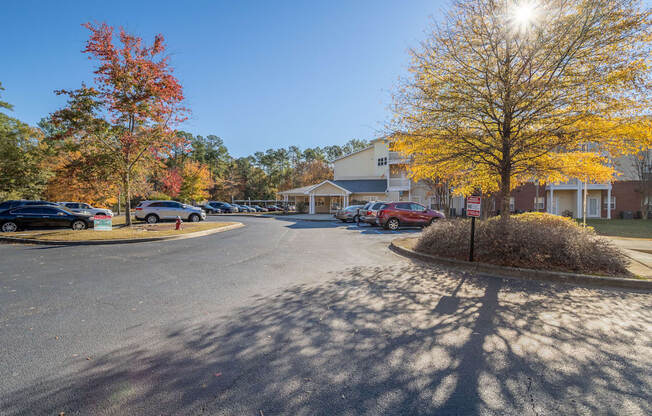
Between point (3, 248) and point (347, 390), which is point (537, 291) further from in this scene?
point (3, 248)

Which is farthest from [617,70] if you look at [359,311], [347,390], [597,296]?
[347,390]

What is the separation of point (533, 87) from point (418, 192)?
1023 inches

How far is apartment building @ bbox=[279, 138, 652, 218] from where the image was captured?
27406 mm

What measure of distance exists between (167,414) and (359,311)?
2838mm

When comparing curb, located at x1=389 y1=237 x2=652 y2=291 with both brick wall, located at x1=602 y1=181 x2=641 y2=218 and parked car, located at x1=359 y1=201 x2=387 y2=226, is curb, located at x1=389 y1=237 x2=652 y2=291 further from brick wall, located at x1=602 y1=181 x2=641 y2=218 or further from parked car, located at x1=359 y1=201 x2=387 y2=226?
brick wall, located at x1=602 y1=181 x2=641 y2=218

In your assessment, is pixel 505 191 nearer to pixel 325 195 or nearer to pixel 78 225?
pixel 78 225

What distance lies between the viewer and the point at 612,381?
284 cm

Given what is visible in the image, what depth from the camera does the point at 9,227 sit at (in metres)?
15.0

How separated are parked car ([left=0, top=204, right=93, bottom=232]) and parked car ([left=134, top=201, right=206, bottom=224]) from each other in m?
4.57

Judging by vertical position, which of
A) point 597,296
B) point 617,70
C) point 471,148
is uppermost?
point 617,70

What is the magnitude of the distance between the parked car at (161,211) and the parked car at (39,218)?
4.57 m

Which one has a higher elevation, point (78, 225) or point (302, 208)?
point (302, 208)

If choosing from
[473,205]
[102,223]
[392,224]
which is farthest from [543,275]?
[102,223]

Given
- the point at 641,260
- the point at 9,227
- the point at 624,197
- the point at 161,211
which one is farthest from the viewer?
the point at 624,197
